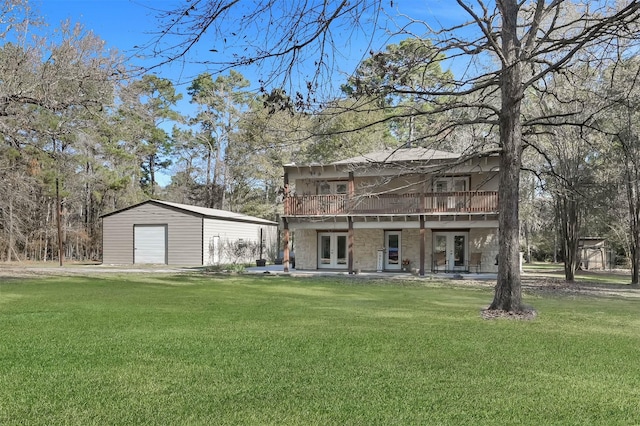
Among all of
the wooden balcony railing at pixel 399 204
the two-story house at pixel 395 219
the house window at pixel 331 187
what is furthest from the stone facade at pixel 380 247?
the house window at pixel 331 187

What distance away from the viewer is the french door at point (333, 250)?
24609mm

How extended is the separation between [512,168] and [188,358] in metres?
7.15

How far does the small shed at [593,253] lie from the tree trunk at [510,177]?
23293mm

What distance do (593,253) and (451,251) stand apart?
1233 cm

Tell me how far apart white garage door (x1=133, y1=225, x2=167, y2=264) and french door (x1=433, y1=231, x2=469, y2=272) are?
15096mm

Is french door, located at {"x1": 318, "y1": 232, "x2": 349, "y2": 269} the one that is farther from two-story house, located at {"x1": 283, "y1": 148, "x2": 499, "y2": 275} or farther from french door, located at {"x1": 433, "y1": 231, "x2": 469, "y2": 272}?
french door, located at {"x1": 433, "y1": 231, "x2": 469, "y2": 272}

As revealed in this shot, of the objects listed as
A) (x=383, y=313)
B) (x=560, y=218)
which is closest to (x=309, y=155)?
(x=560, y=218)

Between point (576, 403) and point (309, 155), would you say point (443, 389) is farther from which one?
point (309, 155)

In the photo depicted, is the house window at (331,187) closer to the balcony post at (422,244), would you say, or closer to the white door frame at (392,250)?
→ the white door frame at (392,250)

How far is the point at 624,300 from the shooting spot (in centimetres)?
1295

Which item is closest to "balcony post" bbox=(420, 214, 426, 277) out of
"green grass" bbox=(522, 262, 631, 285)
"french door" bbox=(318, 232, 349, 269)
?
"french door" bbox=(318, 232, 349, 269)

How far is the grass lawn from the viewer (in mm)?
3664

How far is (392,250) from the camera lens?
942 inches

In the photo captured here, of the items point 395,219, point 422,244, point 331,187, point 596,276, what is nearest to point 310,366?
point 422,244
